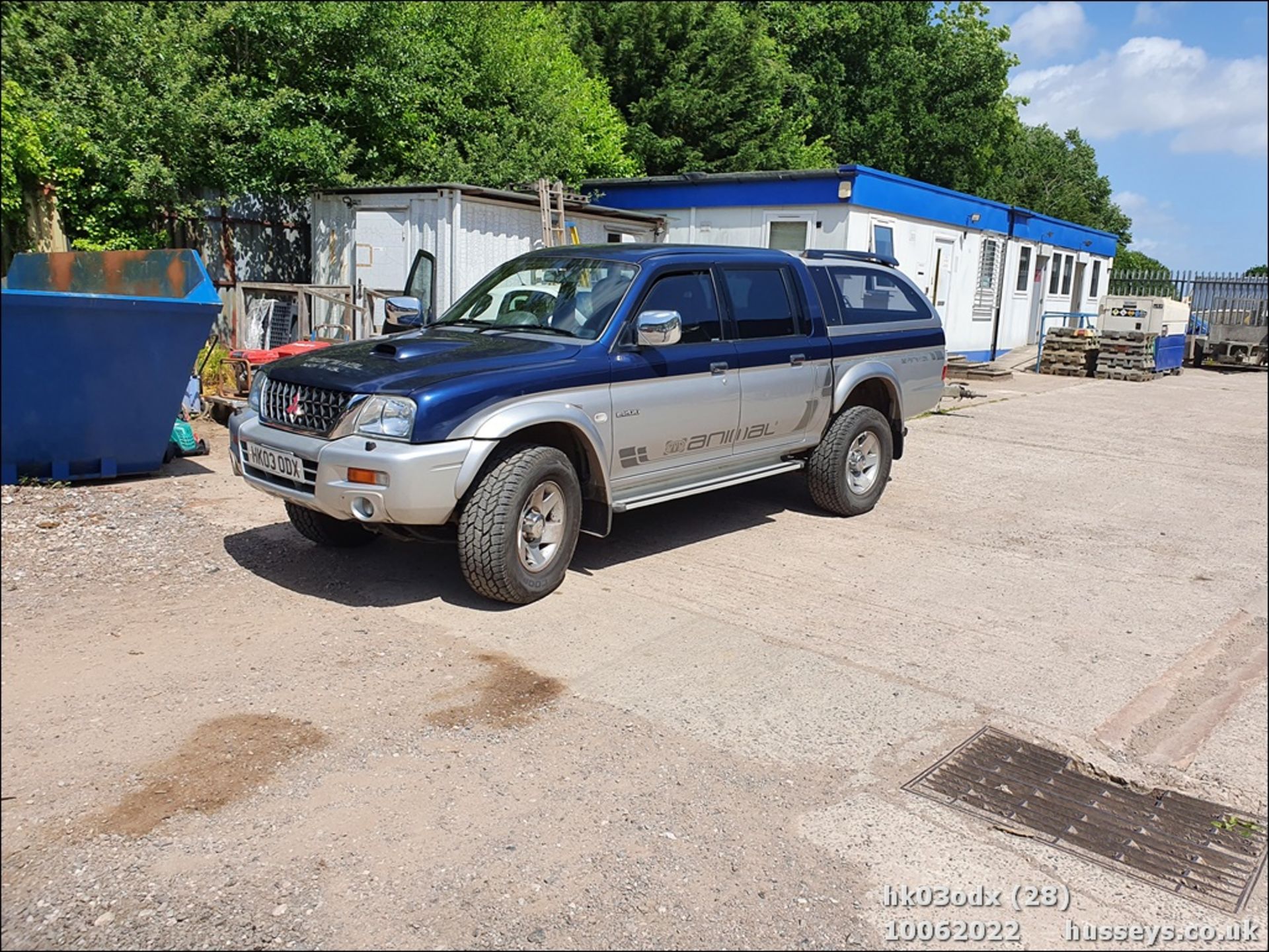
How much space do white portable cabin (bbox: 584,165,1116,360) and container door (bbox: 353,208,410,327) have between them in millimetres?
5784

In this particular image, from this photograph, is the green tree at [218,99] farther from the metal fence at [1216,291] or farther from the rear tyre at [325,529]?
the metal fence at [1216,291]

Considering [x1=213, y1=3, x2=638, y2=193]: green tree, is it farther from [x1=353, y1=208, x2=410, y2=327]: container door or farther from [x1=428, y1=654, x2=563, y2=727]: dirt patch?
[x1=428, y1=654, x2=563, y2=727]: dirt patch

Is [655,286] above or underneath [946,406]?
above

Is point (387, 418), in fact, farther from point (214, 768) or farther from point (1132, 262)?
point (1132, 262)

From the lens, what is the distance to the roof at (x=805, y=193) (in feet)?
54.5

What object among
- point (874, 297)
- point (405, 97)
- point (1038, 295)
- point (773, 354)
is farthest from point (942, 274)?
point (773, 354)

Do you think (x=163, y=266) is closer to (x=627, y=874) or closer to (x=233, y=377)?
(x=233, y=377)

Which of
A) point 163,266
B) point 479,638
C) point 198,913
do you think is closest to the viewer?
point 198,913

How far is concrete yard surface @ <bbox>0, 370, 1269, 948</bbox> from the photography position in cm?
321

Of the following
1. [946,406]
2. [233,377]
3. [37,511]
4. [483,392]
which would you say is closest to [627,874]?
[483,392]

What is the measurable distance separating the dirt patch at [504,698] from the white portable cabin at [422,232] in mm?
8857

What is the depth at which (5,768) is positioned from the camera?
1.88 metres

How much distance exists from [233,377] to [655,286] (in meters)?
6.19

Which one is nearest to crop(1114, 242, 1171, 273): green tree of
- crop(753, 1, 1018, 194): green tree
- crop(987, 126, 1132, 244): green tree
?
crop(987, 126, 1132, 244): green tree
